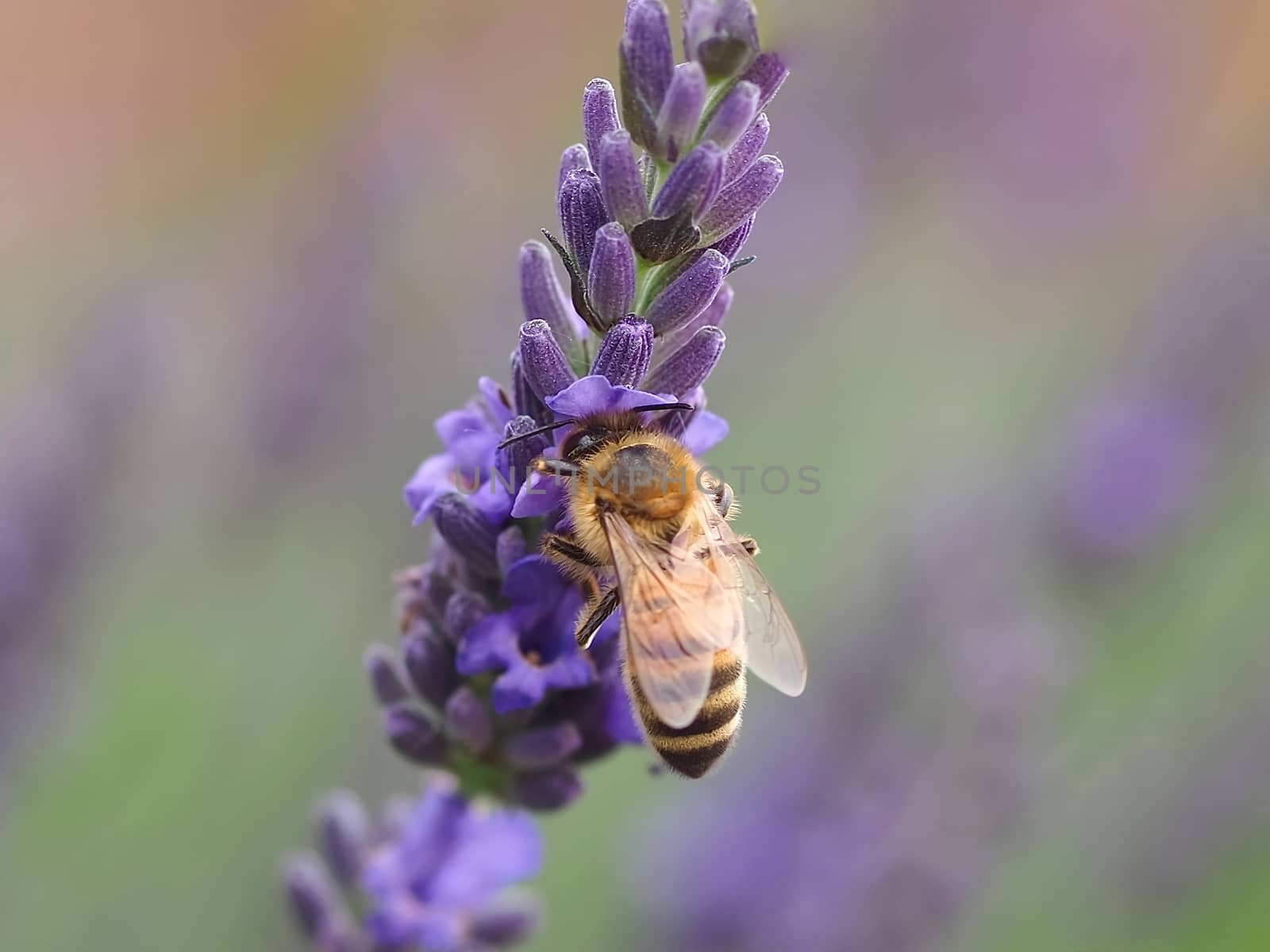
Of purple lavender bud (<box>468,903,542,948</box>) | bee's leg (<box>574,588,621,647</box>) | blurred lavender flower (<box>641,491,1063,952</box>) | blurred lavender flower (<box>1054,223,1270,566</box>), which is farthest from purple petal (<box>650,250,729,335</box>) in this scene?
blurred lavender flower (<box>1054,223,1270,566</box>)

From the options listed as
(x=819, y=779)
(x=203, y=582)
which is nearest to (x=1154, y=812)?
(x=819, y=779)

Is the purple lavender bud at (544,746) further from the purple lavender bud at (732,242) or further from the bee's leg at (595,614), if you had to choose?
the purple lavender bud at (732,242)

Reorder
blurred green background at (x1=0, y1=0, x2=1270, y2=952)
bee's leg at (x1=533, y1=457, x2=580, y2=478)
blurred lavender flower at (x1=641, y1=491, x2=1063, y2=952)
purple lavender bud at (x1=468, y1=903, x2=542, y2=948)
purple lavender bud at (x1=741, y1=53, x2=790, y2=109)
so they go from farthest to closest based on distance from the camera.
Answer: blurred green background at (x1=0, y1=0, x2=1270, y2=952), blurred lavender flower at (x1=641, y1=491, x2=1063, y2=952), purple lavender bud at (x1=468, y1=903, x2=542, y2=948), bee's leg at (x1=533, y1=457, x2=580, y2=478), purple lavender bud at (x1=741, y1=53, x2=790, y2=109)

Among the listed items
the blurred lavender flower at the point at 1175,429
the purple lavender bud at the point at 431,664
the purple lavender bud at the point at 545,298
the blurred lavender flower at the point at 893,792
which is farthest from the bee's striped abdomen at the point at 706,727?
the blurred lavender flower at the point at 1175,429

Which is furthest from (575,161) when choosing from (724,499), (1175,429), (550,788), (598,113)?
(1175,429)

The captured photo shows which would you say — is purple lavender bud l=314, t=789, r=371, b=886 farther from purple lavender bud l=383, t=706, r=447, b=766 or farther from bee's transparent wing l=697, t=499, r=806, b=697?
bee's transparent wing l=697, t=499, r=806, b=697
